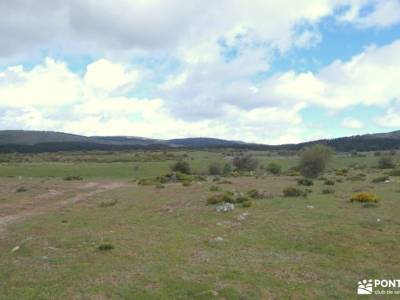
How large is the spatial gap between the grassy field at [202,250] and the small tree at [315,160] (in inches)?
1052

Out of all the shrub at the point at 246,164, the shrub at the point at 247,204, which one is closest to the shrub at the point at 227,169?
the shrub at the point at 246,164

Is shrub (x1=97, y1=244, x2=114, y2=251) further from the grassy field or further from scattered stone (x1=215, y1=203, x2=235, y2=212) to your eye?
scattered stone (x1=215, y1=203, x2=235, y2=212)

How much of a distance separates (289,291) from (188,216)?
14.3 metres

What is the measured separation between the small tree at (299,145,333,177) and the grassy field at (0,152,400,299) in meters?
26.7

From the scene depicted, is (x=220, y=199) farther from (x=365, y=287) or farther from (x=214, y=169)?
(x=214, y=169)

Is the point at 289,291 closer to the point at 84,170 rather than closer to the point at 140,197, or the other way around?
the point at 140,197

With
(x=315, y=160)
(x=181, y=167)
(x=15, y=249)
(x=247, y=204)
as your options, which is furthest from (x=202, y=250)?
(x=181, y=167)

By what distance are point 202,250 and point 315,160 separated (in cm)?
4395

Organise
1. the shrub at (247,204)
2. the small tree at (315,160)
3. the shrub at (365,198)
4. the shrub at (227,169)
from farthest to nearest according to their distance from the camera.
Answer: the shrub at (227,169), the small tree at (315,160), the shrub at (365,198), the shrub at (247,204)

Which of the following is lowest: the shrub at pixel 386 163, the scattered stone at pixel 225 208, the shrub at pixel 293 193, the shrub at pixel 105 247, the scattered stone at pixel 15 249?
the scattered stone at pixel 15 249

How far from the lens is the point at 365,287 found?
1349cm

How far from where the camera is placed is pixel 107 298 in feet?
41.0

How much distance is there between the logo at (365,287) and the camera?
13062 millimetres

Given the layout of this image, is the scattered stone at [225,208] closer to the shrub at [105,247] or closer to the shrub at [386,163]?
the shrub at [105,247]
